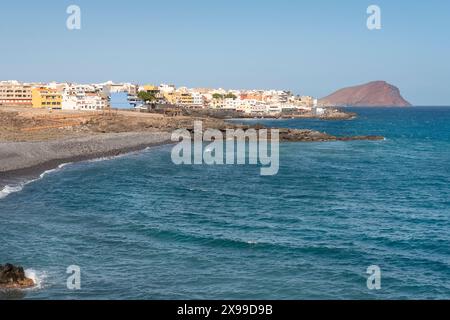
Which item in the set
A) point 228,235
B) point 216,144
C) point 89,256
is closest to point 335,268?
point 228,235

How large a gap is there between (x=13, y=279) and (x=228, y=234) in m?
8.92

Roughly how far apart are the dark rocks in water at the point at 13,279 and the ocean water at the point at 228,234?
19.0 inches

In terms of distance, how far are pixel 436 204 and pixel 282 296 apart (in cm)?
1708

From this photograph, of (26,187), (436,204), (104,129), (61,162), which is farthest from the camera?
(104,129)

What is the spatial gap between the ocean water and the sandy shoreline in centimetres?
210

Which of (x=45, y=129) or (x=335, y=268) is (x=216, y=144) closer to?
(x=45, y=129)

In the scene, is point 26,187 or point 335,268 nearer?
point 335,268

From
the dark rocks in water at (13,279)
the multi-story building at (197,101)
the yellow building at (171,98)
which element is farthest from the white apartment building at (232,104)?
the dark rocks in water at (13,279)

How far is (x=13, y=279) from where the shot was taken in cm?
1523

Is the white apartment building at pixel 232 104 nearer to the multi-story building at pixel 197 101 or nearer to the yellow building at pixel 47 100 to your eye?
the multi-story building at pixel 197 101

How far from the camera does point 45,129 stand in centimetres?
6556

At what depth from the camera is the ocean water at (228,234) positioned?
1608 cm

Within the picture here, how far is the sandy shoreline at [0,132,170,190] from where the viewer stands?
1472 inches

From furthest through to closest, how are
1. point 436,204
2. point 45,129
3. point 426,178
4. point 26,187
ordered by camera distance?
point 45,129 → point 426,178 → point 26,187 → point 436,204
